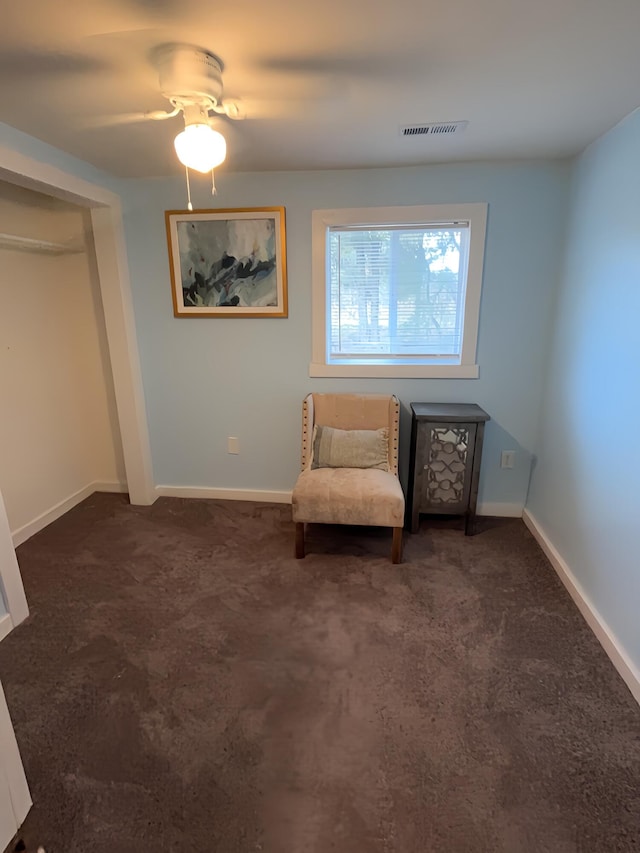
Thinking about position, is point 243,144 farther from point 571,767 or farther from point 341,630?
point 571,767

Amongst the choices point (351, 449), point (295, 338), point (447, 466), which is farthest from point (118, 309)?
point (447, 466)

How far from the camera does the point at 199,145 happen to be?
1.63 metres

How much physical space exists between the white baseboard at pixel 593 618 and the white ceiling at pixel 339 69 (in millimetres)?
2153

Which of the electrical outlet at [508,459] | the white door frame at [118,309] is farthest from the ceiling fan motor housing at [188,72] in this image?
the electrical outlet at [508,459]

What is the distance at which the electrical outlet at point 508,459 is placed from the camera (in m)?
2.99

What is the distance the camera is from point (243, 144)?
7.27ft

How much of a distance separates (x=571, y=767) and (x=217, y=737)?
1.18m

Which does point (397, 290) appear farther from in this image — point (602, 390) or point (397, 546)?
point (397, 546)

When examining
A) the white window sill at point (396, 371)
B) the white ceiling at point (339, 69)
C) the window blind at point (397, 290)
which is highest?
the white ceiling at point (339, 69)

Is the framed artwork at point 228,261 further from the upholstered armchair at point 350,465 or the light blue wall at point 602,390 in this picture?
the light blue wall at point 602,390

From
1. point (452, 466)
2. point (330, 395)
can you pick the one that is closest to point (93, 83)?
point (330, 395)

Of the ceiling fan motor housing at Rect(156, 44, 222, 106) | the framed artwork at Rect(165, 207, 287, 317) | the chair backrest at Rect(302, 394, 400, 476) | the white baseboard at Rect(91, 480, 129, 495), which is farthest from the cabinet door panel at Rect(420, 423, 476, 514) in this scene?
the white baseboard at Rect(91, 480, 129, 495)

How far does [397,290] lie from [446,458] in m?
1.13

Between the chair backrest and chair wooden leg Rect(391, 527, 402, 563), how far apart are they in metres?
0.44
